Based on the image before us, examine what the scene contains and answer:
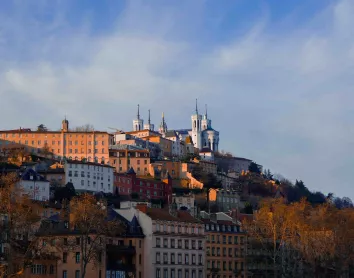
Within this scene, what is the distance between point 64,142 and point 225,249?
90.6 meters

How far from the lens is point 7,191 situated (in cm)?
7975

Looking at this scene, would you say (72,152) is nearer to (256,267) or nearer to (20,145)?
(20,145)

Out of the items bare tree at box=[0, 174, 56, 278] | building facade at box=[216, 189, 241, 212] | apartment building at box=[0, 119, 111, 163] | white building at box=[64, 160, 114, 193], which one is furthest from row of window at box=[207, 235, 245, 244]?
apartment building at box=[0, 119, 111, 163]

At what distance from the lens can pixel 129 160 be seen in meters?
196

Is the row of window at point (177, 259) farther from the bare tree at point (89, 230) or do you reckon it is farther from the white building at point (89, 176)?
the white building at point (89, 176)

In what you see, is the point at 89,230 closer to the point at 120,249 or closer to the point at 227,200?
the point at 120,249

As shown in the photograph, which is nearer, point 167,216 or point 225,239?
point 167,216

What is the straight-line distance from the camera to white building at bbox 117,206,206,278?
98250 millimetres

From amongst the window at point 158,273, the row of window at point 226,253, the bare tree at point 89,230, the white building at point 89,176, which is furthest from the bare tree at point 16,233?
the white building at point 89,176

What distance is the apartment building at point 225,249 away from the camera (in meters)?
112

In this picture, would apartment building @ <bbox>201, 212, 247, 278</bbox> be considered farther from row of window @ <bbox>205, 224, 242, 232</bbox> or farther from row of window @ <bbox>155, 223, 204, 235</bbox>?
row of window @ <bbox>155, 223, 204, 235</bbox>

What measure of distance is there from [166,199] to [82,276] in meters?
89.8

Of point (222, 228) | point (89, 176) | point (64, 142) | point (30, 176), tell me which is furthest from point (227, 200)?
point (222, 228)

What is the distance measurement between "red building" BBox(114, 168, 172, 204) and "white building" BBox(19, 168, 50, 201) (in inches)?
865
